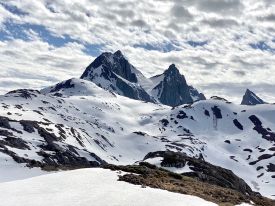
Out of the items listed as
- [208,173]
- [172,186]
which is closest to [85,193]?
[172,186]

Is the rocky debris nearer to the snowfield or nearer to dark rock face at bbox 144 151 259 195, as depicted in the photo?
the snowfield

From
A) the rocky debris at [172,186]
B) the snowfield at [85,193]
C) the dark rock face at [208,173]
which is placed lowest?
the snowfield at [85,193]

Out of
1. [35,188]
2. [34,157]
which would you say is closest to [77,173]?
[35,188]

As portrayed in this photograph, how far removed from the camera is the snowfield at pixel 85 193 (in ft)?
122

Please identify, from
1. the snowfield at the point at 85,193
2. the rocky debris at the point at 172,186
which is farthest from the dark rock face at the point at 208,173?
the snowfield at the point at 85,193

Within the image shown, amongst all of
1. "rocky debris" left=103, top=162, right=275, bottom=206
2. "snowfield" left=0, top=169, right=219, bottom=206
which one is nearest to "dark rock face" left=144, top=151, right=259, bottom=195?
"rocky debris" left=103, top=162, right=275, bottom=206

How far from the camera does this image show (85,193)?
40.2 meters

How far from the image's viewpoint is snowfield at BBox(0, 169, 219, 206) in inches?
1465

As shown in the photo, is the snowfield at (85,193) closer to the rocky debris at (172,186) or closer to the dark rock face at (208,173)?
the rocky debris at (172,186)

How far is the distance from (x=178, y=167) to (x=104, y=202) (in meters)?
110

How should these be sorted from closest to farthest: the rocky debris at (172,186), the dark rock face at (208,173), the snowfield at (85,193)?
the snowfield at (85,193) < the rocky debris at (172,186) < the dark rock face at (208,173)

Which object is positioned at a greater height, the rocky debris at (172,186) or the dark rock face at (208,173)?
the dark rock face at (208,173)

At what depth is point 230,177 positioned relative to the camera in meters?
147

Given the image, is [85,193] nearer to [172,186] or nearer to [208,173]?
[172,186]
